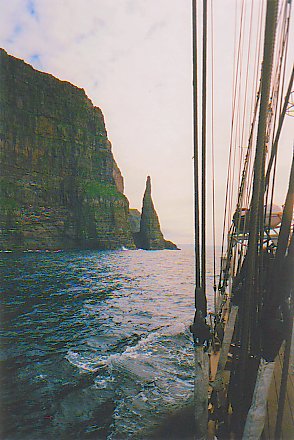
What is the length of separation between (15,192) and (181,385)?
7945 centimetres

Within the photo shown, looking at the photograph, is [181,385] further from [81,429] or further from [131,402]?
[81,429]

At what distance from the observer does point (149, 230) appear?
5197 inches

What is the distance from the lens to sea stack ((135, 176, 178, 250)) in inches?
5138

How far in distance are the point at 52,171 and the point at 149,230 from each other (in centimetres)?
5473

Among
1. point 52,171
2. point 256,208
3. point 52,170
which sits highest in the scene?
point 52,170

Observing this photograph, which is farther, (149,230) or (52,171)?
(149,230)

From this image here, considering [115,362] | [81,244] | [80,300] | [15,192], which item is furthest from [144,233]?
[115,362]

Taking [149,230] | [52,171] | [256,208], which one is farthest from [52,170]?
[256,208]

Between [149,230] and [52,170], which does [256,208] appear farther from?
[149,230]

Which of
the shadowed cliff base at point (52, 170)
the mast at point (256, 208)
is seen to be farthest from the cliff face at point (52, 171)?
the mast at point (256, 208)

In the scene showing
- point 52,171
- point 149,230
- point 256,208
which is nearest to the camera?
point 256,208

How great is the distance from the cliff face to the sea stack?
21484mm

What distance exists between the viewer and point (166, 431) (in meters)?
5.43

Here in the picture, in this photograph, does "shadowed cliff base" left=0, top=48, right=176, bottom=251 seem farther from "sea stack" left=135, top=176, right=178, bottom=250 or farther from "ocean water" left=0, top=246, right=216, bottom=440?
"ocean water" left=0, top=246, right=216, bottom=440
